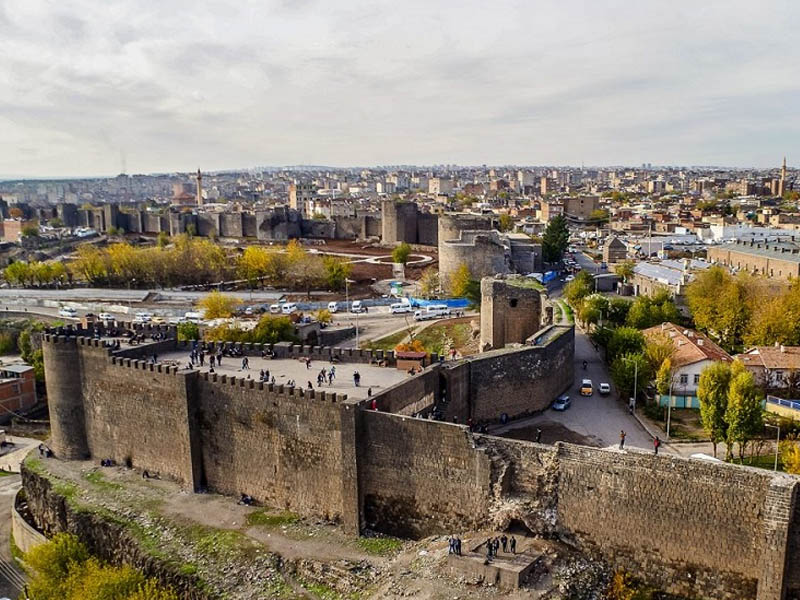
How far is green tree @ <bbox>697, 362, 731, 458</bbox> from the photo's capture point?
77.1 feet

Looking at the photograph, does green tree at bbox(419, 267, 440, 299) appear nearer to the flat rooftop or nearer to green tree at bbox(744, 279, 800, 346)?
green tree at bbox(744, 279, 800, 346)

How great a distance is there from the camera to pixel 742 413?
22766 millimetres

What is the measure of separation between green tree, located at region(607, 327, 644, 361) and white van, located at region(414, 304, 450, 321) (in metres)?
15.8

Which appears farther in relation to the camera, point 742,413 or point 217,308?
point 217,308

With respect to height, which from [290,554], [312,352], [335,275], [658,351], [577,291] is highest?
[312,352]

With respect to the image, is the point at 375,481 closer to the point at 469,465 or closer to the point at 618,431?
the point at 469,465

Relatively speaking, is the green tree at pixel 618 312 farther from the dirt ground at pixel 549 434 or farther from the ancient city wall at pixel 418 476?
the ancient city wall at pixel 418 476

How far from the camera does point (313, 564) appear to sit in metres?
17.8

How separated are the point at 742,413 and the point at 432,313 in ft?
84.5

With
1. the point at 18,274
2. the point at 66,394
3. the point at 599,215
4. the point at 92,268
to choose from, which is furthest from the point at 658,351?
the point at 599,215

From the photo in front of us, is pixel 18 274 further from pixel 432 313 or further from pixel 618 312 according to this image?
pixel 618 312

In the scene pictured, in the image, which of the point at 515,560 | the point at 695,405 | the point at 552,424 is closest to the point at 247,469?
the point at 515,560

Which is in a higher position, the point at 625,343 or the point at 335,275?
the point at 625,343

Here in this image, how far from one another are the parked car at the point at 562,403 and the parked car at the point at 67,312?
40420 mm
